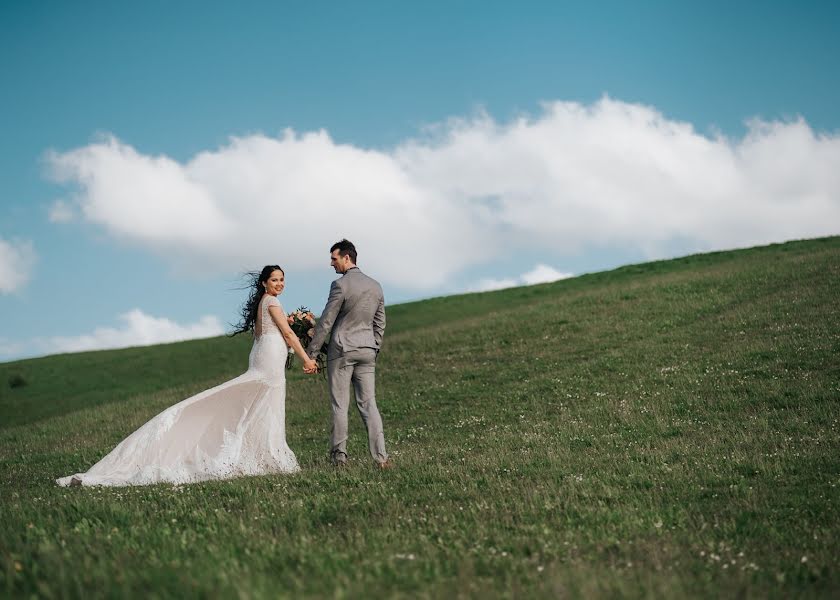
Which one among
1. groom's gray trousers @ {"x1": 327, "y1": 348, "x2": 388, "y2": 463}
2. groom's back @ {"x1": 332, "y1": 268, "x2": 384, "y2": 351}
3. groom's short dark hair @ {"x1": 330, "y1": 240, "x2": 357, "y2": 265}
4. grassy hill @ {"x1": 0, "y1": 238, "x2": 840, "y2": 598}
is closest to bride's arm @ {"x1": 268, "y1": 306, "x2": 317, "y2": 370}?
groom's gray trousers @ {"x1": 327, "y1": 348, "x2": 388, "y2": 463}

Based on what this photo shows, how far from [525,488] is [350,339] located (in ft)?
13.5

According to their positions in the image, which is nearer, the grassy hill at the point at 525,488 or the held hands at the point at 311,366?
the grassy hill at the point at 525,488

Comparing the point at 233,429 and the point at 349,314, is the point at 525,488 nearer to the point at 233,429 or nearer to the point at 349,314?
the point at 349,314

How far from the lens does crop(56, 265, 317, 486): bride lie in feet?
46.1

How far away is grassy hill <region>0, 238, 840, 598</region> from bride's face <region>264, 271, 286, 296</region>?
334 cm

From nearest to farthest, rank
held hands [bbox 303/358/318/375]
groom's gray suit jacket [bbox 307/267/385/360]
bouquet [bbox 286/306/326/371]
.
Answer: groom's gray suit jacket [bbox 307/267/385/360] < held hands [bbox 303/358/318/375] < bouquet [bbox 286/306/326/371]

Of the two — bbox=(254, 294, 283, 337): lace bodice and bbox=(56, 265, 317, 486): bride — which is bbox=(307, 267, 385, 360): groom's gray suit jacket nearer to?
bbox=(56, 265, 317, 486): bride

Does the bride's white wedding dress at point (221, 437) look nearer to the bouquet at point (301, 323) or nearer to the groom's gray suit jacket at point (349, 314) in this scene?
the bouquet at point (301, 323)

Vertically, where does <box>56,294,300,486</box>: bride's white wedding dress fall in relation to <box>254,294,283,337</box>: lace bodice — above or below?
below

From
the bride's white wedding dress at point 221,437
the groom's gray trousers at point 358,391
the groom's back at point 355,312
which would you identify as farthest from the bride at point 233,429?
the groom's back at point 355,312

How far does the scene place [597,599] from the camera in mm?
5875

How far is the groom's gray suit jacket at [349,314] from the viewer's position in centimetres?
1323

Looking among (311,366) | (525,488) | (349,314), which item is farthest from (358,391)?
(525,488)

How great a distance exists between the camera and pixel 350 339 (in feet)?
43.7
